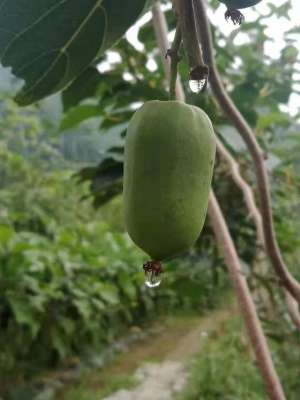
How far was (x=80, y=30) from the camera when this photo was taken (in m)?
0.46

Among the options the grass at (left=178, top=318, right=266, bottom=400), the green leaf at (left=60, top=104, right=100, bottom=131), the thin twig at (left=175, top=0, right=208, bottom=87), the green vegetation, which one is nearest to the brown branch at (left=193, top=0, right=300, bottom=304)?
the thin twig at (left=175, top=0, right=208, bottom=87)

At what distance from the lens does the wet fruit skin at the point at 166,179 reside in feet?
1.28

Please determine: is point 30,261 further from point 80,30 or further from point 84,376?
point 80,30

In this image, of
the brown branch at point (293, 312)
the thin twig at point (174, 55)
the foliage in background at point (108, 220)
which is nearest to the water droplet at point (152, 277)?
the thin twig at point (174, 55)

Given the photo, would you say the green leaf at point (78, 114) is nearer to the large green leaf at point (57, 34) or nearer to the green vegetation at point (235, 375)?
the large green leaf at point (57, 34)

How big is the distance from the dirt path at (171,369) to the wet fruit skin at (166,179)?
119 inches

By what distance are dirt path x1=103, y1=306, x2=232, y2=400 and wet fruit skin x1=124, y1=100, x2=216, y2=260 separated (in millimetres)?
3016

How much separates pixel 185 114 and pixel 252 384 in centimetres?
277

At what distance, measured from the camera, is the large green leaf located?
429mm

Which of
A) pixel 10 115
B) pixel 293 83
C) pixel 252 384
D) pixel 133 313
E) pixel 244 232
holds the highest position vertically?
pixel 293 83

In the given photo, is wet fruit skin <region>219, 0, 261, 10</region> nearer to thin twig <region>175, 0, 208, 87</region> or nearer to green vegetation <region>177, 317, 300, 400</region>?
thin twig <region>175, 0, 208, 87</region>

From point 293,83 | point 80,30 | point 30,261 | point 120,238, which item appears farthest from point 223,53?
point 120,238

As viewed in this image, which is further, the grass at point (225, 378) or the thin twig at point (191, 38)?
the grass at point (225, 378)

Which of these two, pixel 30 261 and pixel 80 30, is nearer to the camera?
pixel 80 30
